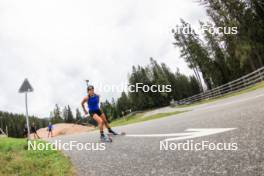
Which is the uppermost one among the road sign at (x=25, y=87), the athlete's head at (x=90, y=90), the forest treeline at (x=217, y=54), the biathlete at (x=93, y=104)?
the forest treeline at (x=217, y=54)

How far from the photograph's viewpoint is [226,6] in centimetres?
3241

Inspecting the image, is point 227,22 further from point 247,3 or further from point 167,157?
point 167,157

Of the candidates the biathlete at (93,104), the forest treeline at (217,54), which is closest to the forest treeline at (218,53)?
the forest treeline at (217,54)

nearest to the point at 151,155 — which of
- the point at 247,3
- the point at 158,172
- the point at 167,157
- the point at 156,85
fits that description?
the point at 167,157

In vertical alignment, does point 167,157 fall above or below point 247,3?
below

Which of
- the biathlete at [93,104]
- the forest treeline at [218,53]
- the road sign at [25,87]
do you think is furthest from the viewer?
the forest treeline at [218,53]

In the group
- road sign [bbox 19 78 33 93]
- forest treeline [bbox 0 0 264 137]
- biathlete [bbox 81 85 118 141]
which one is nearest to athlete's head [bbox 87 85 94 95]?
biathlete [bbox 81 85 118 141]

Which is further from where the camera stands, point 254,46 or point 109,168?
point 254,46

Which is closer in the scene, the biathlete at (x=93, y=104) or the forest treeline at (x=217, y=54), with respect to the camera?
the biathlete at (x=93, y=104)

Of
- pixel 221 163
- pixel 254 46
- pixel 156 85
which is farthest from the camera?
pixel 156 85

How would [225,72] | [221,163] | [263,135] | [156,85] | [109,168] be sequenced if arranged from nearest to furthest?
[221,163] → [263,135] → [109,168] → [225,72] → [156,85]

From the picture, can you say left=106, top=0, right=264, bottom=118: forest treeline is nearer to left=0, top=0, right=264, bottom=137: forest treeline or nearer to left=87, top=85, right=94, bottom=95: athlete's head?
Result: left=0, top=0, right=264, bottom=137: forest treeline

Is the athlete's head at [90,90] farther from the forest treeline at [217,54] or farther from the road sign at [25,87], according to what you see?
the forest treeline at [217,54]

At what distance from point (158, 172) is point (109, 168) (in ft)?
3.75
